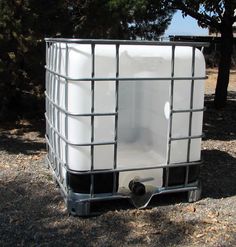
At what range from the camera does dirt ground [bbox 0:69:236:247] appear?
393cm

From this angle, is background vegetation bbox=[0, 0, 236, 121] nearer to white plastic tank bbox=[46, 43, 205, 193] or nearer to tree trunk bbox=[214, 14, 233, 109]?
tree trunk bbox=[214, 14, 233, 109]

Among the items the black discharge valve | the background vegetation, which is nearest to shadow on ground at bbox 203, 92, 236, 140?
the background vegetation

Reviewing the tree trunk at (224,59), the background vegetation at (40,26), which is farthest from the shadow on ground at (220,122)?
the background vegetation at (40,26)

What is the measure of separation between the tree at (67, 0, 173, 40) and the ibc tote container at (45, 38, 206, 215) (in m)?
2.52

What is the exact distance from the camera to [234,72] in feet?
70.3

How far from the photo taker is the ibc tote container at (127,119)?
13.8ft

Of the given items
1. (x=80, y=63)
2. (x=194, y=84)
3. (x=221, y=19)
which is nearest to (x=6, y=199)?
(x=80, y=63)

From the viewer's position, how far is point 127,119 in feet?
14.8

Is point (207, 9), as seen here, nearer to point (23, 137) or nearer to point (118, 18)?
point (118, 18)

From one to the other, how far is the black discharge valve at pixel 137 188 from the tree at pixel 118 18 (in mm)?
3186

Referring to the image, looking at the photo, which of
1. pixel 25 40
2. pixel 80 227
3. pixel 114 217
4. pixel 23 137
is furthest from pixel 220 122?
pixel 80 227

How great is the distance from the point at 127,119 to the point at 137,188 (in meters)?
0.61

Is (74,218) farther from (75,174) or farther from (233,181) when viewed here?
(233,181)

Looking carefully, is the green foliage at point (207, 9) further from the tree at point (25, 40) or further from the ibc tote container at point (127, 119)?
→ the ibc tote container at point (127, 119)
